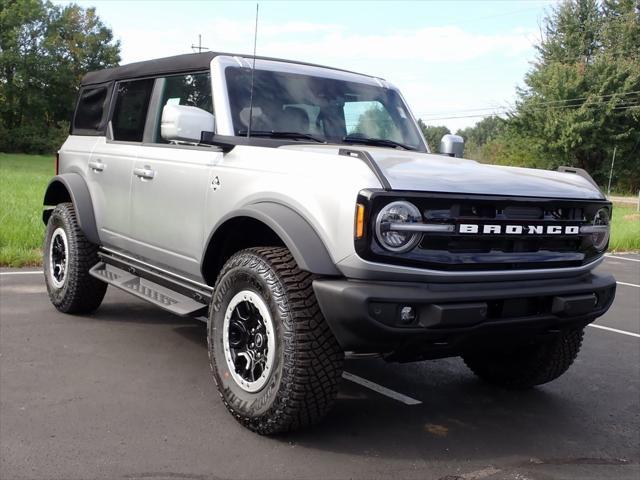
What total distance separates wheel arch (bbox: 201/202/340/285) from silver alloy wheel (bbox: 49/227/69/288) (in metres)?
2.27

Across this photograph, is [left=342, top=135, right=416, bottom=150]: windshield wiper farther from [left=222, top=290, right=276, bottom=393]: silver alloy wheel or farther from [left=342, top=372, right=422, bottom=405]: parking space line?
[left=342, top=372, right=422, bottom=405]: parking space line

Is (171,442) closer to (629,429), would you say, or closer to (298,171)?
(298,171)

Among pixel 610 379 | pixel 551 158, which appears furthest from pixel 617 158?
pixel 610 379

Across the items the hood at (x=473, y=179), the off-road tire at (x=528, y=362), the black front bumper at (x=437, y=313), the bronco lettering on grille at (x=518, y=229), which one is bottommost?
the off-road tire at (x=528, y=362)

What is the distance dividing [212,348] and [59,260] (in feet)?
8.93

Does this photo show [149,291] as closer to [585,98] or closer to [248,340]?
[248,340]

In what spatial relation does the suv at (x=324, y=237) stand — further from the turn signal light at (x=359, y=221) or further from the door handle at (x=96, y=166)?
A: the door handle at (x=96, y=166)

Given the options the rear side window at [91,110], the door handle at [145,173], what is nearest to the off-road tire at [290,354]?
the door handle at [145,173]

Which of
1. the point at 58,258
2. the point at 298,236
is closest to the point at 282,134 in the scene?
the point at 298,236

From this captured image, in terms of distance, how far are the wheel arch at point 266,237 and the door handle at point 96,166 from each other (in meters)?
1.79

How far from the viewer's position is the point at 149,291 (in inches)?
186

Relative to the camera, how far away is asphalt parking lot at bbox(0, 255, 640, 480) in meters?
3.24

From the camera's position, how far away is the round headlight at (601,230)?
3824 mm

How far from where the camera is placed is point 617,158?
150 feet
